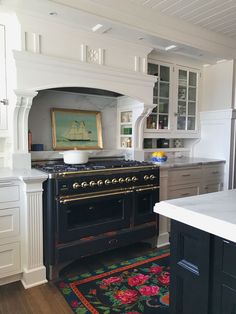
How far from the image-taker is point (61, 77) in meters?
2.51

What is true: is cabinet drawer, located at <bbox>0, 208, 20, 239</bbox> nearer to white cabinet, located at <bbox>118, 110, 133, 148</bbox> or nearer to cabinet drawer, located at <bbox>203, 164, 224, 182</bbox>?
white cabinet, located at <bbox>118, 110, 133, 148</bbox>

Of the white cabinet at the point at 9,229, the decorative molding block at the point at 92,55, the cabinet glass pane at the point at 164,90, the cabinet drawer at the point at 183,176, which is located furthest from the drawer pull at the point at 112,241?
the cabinet glass pane at the point at 164,90

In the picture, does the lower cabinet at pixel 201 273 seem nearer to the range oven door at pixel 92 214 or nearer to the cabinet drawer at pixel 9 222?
the range oven door at pixel 92 214

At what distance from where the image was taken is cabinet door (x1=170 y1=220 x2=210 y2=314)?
1.14 m

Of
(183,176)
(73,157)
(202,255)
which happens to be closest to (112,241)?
(73,157)

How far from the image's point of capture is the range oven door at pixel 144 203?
273cm

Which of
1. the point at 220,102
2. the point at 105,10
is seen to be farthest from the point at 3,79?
the point at 220,102

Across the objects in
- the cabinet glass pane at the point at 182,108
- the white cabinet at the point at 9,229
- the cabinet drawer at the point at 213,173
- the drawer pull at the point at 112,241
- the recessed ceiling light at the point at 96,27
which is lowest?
the drawer pull at the point at 112,241

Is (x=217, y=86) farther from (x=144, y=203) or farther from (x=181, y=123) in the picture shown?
(x=144, y=203)

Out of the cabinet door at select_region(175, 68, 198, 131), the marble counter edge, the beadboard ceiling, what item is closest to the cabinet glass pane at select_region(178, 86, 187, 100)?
the cabinet door at select_region(175, 68, 198, 131)

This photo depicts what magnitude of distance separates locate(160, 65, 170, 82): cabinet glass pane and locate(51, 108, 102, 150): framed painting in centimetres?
106

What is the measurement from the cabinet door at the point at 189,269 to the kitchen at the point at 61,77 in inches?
51.1

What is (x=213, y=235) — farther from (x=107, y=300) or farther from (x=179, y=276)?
(x=107, y=300)

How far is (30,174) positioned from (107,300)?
1171 millimetres
